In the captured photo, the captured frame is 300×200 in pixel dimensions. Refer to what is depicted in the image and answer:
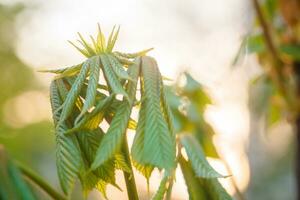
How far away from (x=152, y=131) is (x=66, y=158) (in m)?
0.07

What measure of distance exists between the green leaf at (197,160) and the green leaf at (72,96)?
0.41 ft

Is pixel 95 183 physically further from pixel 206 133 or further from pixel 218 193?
pixel 206 133

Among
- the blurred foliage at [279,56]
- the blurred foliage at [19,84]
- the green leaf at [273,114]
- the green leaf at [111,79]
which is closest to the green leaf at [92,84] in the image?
the green leaf at [111,79]

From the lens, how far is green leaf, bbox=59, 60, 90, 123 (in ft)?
1.67

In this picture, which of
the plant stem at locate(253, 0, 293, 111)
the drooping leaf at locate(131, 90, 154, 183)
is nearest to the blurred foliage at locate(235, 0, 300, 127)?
the plant stem at locate(253, 0, 293, 111)

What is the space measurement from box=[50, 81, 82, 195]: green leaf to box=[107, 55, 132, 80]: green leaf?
6cm

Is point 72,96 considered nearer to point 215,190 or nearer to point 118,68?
point 118,68

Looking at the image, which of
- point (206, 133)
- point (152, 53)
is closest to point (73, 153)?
point (152, 53)

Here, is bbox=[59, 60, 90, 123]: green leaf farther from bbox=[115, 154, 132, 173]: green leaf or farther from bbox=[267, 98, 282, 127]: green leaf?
bbox=[267, 98, 282, 127]: green leaf

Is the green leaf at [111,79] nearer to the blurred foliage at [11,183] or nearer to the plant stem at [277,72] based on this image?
the blurred foliage at [11,183]

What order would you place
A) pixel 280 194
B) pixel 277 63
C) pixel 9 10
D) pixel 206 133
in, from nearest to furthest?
pixel 206 133
pixel 277 63
pixel 9 10
pixel 280 194

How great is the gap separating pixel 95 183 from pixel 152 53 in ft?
0.46

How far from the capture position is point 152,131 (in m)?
0.50

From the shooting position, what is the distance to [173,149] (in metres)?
0.50
